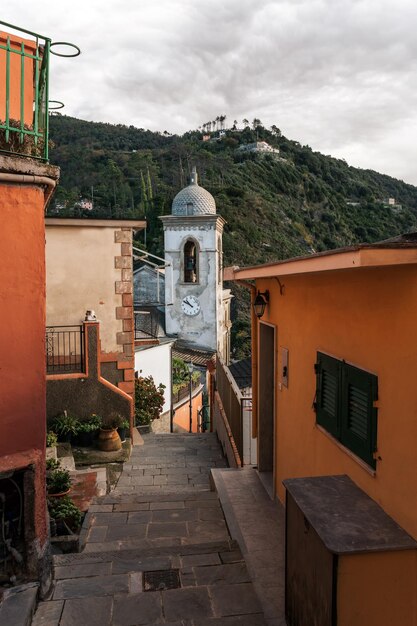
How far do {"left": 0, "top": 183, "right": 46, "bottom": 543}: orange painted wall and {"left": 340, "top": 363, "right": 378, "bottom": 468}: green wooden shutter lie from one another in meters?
2.39

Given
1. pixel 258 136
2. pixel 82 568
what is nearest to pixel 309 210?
pixel 258 136

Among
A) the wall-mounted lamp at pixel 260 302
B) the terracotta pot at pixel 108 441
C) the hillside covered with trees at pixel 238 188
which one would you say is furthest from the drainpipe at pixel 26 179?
the hillside covered with trees at pixel 238 188

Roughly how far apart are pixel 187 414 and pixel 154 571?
14.9 meters

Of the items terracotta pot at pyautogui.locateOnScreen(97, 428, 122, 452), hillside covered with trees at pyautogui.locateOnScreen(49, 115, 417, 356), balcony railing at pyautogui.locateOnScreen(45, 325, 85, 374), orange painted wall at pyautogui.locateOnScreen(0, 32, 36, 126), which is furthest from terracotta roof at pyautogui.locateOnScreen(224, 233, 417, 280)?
hillside covered with trees at pyautogui.locateOnScreen(49, 115, 417, 356)

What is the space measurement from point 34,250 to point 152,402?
991cm

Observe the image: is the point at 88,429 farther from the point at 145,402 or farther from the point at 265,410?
the point at 265,410

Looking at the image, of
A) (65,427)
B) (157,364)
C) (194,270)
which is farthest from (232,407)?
(194,270)

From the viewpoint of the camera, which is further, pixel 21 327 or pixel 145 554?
pixel 145 554

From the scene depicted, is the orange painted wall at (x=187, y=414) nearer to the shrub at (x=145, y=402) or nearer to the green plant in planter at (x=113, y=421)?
the shrub at (x=145, y=402)

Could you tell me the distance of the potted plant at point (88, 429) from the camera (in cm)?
994

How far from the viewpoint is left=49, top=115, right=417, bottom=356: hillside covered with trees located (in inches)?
1945

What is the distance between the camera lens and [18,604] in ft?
11.0

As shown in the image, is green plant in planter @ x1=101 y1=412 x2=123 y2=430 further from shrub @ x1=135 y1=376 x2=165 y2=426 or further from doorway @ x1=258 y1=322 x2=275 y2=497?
doorway @ x1=258 y1=322 x2=275 y2=497

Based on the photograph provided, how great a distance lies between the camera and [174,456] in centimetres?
1020
